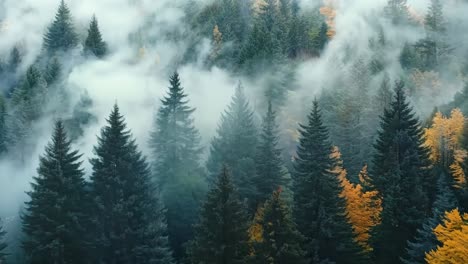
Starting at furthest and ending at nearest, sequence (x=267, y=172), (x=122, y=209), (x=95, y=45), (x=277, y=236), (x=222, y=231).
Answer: (x=95, y=45), (x=267, y=172), (x=122, y=209), (x=222, y=231), (x=277, y=236)

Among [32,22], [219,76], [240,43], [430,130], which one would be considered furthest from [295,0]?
[430,130]

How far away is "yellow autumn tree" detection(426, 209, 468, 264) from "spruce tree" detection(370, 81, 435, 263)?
663cm

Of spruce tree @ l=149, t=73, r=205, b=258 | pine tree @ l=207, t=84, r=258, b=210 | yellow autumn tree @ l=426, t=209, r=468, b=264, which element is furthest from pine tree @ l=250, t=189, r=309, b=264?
spruce tree @ l=149, t=73, r=205, b=258

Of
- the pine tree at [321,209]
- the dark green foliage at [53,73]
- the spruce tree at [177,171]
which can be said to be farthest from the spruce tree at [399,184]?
the dark green foliage at [53,73]

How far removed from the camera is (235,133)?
5009cm

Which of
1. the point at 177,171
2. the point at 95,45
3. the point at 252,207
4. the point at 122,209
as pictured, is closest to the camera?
the point at 122,209

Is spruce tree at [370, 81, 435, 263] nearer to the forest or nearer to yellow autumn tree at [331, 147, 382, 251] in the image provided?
the forest

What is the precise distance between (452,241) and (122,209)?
74.5 feet

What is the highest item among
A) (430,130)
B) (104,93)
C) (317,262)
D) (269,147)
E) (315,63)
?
(315,63)

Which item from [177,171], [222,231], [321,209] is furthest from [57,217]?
[321,209]

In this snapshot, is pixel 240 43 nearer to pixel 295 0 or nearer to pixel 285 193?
pixel 295 0

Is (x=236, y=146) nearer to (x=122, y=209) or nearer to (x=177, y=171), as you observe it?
(x=177, y=171)

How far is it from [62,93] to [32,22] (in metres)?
51.2

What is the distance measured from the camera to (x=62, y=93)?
85625mm
